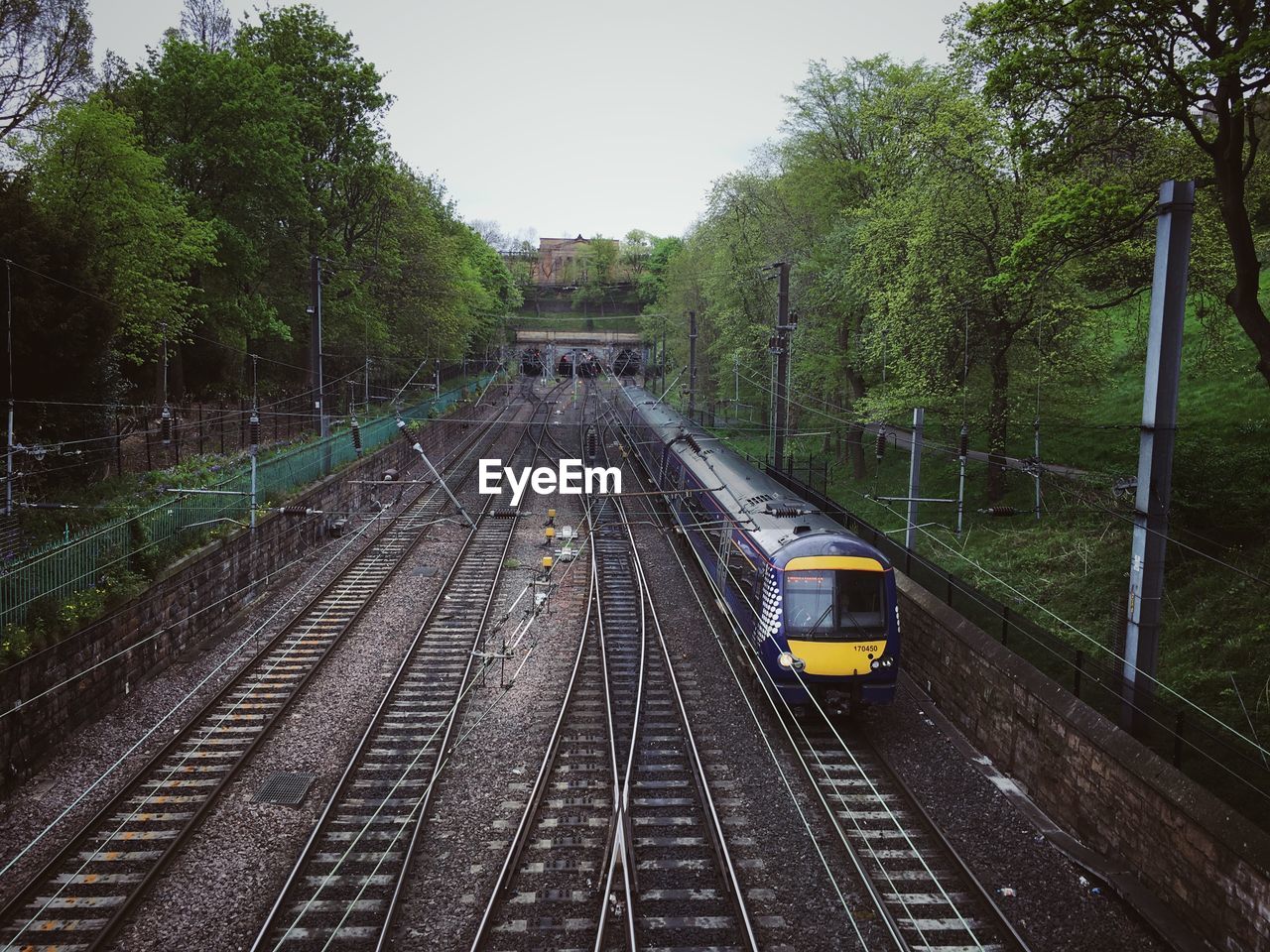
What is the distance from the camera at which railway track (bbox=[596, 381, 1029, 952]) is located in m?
7.98

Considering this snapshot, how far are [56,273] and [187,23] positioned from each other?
86.5 feet

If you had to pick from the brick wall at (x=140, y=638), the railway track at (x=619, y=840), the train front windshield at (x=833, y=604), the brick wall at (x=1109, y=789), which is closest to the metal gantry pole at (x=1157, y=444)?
the brick wall at (x=1109, y=789)

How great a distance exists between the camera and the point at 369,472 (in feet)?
100

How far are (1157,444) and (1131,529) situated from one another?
343 inches

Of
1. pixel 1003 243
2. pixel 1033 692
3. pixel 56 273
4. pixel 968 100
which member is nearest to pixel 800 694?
pixel 1033 692

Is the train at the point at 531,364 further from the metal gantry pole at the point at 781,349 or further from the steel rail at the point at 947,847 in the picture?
the steel rail at the point at 947,847

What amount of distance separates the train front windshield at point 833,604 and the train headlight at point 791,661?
0.31m

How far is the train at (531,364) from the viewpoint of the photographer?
83688mm

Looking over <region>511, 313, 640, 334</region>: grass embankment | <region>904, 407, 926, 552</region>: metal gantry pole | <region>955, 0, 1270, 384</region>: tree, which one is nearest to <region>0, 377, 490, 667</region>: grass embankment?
<region>904, 407, 926, 552</region>: metal gantry pole

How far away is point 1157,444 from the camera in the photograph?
8852mm

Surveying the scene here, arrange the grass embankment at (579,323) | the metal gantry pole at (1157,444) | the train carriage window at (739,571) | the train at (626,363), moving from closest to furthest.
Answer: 1. the metal gantry pole at (1157,444)
2. the train carriage window at (739,571)
3. the train at (626,363)
4. the grass embankment at (579,323)

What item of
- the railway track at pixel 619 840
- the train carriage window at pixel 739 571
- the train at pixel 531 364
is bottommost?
the railway track at pixel 619 840

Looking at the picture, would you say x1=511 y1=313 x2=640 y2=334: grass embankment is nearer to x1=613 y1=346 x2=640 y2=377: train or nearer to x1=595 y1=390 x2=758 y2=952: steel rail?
x1=613 y1=346 x2=640 y2=377: train

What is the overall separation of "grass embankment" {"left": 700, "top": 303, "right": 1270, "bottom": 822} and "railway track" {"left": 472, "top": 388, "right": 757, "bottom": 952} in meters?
5.34
